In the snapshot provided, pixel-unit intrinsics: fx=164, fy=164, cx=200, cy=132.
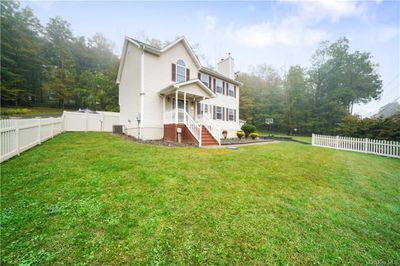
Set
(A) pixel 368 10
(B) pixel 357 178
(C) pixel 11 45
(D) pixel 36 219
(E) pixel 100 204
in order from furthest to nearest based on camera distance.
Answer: (C) pixel 11 45 → (A) pixel 368 10 → (B) pixel 357 178 → (E) pixel 100 204 → (D) pixel 36 219

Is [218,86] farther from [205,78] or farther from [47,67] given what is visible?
[47,67]

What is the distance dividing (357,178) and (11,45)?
3867cm

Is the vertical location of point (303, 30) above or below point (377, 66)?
below

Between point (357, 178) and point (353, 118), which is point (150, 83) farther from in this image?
point (353, 118)

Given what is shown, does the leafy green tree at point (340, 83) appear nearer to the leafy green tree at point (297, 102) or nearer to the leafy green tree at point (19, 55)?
the leafy green tree at point (297, 102)

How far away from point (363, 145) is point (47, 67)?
4216cm

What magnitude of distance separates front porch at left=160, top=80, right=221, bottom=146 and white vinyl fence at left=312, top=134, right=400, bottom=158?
9.17 m

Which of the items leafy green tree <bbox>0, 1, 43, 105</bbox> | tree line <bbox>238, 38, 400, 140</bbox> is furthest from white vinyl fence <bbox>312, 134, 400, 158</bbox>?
leafy green tree <bbox>0, 1, 43, 105</bbox>

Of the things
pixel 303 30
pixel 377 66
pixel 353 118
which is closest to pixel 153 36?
pixel 303 30

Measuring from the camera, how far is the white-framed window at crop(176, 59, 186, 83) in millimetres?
12688

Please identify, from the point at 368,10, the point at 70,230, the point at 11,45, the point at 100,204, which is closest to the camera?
the point at 70,230

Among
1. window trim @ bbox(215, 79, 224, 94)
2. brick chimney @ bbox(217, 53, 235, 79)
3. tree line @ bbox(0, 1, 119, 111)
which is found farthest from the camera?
tree line @ bbox(0, 1, 119, 111)

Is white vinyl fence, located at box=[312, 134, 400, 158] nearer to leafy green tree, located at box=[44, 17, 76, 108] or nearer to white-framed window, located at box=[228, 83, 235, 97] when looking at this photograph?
white-framed window, located at box=[228, 83, 235, 97]

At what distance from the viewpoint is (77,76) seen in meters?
29.4
